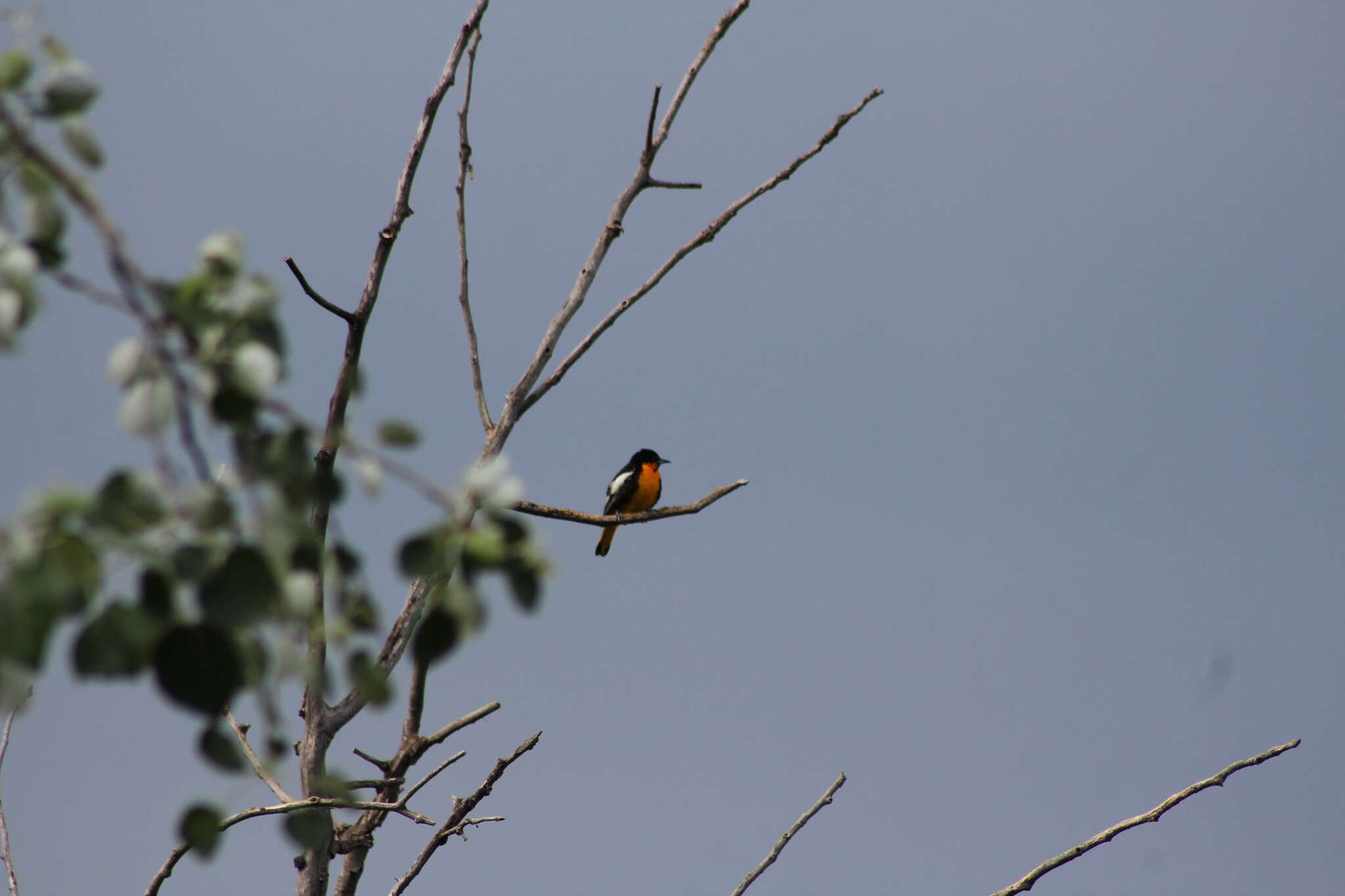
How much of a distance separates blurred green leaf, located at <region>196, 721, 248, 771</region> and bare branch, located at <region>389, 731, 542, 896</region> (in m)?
3.16

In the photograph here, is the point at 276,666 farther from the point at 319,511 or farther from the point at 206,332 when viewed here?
the point at 319,511

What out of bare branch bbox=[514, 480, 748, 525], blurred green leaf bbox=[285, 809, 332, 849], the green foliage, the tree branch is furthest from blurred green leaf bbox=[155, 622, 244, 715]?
bare branch bbox=[514, 480, 748, 525]

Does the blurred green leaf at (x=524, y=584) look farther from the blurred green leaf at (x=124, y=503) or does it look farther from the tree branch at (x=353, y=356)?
the tree branch at (x=353, y=356)

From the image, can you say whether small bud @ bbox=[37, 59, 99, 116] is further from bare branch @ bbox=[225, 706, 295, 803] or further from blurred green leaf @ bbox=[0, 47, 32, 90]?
bare branch @ bbox=[225, 706, 295, 803]

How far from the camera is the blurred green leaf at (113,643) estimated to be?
118 centimetres

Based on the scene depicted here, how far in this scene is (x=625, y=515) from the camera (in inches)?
175

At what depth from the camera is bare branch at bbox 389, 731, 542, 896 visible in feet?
14.3

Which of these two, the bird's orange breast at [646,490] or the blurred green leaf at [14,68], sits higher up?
the bird's orange breast at [646,490]

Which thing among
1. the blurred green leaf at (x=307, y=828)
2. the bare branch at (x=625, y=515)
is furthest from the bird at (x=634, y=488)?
the blurred green leaf at (x=307, y=828)

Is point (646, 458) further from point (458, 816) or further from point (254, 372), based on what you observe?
point (254, 372)

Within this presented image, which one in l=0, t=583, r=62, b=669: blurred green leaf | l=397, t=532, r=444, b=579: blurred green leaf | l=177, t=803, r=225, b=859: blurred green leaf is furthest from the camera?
l=177, t=803, r=225, b=859: blurred green leaf

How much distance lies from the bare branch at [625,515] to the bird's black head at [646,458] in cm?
856

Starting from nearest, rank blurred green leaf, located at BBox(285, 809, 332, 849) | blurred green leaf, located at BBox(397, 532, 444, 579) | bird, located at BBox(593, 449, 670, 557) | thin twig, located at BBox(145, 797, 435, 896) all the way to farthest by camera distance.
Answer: blurred green leaf, located at BBox(397, 532, 444, 579), blurred green leaf, located at BBox(285, 809, 332, 849), thin twig, located at BBox(145, 797, 435, 896), bird, located at BBox(593, 449, 670, 557)

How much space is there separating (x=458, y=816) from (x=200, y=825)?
A: 315 cm
